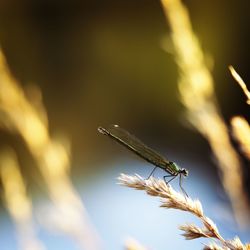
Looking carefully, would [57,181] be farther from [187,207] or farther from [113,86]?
[113,86]

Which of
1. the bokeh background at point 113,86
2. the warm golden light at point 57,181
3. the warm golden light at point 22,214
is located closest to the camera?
the warm golden light at point 57,181

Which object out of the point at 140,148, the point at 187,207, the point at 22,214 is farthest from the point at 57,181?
the point at 187,207

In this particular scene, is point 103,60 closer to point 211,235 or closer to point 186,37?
point 186,37

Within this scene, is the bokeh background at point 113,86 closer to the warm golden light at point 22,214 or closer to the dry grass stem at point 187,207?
the warm golden light at point 22,214

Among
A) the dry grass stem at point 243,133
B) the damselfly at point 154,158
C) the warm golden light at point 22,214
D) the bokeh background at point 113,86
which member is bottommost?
the warm golden light at point 22,214

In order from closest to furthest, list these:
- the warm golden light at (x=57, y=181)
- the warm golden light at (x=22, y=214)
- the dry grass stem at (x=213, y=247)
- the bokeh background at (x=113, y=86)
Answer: the dry grass stem at (x=213, y=247) < the warm golden light at (x=57, y=181) < the warm golden light at (x=22, y=214) < the bokeh background at (x=113, y=86)

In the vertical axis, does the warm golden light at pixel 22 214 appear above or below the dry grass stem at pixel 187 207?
below

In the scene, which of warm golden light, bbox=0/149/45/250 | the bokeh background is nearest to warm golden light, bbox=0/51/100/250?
warm golden light, bbox=0/149/45/250

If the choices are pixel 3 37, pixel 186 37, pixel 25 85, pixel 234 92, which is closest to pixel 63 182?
pixel 186 37

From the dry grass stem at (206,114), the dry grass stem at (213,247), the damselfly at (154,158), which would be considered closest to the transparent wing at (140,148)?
the damselfly at (154,158)
